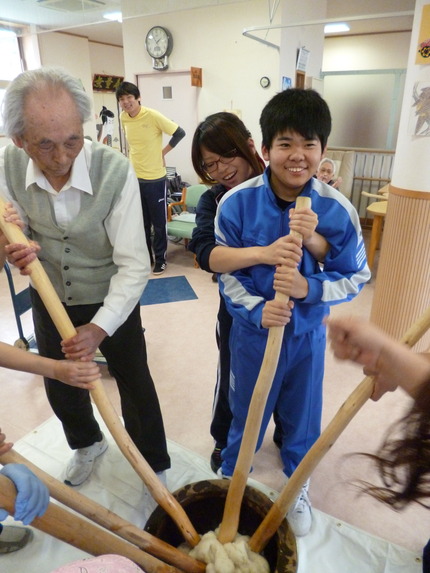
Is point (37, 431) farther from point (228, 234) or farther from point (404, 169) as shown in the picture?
point (404, 169)

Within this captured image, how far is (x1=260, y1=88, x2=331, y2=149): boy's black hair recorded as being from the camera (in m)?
1.03

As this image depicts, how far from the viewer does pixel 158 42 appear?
472 cm

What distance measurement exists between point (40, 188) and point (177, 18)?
4264 mm

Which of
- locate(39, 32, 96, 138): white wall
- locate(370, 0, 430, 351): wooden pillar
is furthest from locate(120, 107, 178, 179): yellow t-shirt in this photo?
locate(39, 32, 96, 138): white wall

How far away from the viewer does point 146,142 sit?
12.3ft

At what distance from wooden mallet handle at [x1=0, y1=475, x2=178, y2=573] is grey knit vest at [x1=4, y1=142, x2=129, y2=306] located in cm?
63

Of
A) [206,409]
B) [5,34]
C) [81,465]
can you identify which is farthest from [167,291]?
[5,34]

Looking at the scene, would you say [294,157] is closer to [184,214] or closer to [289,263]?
[289,263]

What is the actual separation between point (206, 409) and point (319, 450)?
113cm

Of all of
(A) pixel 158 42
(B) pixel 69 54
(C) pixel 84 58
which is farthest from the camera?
(C) pixel 84 58

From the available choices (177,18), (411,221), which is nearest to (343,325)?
(411,221)

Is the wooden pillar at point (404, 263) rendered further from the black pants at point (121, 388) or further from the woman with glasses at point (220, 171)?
the black pants at point (121, 388)

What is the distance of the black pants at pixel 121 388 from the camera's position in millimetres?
1350

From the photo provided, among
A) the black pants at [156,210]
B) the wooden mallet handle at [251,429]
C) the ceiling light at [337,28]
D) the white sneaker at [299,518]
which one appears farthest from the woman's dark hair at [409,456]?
the ceiling light at [337,28]
